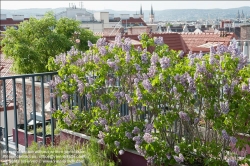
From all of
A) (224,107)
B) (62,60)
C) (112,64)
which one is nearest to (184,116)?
(224,107)

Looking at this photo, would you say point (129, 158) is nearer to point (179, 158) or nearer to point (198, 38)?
point (179, 158)

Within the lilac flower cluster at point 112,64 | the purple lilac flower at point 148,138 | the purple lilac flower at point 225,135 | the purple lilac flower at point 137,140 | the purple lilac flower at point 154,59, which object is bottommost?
the purple lilac flower at point 137,140

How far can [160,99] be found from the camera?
3.88m

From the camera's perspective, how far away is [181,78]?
3.69 metres

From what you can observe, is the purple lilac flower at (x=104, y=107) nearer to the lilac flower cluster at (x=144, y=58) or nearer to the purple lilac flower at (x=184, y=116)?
the lilac flower cluster at (x=144, y=58)

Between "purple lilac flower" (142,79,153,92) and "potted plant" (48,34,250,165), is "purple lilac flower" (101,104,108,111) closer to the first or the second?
"potted plant" (48,34,250,165)

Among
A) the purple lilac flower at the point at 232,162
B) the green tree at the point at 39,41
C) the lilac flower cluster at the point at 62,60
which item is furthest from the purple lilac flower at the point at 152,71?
the green tree at the point at 39,41

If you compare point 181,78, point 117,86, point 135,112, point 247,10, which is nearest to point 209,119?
point 181,78

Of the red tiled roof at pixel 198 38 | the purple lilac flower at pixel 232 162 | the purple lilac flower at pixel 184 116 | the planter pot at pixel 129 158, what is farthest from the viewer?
the red tiled roof at pixel 198 38

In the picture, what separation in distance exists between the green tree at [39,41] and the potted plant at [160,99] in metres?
10.7

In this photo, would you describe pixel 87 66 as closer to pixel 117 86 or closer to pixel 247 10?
pixel 117 86

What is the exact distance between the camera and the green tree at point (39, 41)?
15578 millimetres

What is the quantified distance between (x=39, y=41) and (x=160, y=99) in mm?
12325

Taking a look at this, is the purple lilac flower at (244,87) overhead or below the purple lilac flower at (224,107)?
overhead
